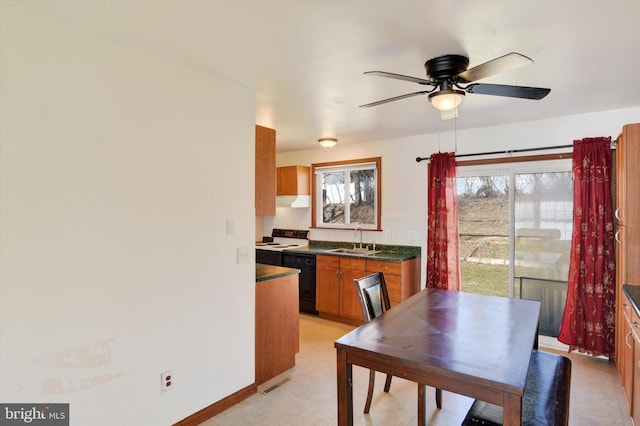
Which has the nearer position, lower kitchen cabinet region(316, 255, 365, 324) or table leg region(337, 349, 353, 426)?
table leg region(337, 349, 353, 426)

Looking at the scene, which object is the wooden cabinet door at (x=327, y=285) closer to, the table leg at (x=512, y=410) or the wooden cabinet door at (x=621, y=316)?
the wooden cabinet door at (x=621, y=316)

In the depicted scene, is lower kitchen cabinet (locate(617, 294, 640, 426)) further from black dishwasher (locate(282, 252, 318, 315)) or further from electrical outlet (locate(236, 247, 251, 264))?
black dishwasher (locate(282, 252, 318, 315))

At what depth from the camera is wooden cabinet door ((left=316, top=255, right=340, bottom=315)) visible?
4.53 metres

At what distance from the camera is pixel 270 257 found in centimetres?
515

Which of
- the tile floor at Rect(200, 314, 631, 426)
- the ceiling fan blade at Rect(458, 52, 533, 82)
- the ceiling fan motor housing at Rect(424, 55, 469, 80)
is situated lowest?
the tile floor at Rect(200, 314, 631, 426)

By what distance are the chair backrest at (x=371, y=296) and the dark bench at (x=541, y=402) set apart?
2.87 ft

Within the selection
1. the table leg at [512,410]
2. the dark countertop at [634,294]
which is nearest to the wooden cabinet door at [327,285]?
the dark countertop at [634,294]

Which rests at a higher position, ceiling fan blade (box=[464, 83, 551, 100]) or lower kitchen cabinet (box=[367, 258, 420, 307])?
ceiling fan blade (box=[464, 83, 551, 100])

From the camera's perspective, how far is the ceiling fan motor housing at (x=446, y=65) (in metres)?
2.09

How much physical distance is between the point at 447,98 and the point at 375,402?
7.20 ft

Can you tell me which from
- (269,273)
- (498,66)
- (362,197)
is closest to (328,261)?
(362,197)

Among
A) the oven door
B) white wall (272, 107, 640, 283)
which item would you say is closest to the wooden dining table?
white wall (272, 107, 640, 283)

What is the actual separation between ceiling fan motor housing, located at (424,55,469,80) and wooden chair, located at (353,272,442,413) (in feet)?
4.71

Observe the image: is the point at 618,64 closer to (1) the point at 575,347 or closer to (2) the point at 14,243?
(1) the point at 575,347
